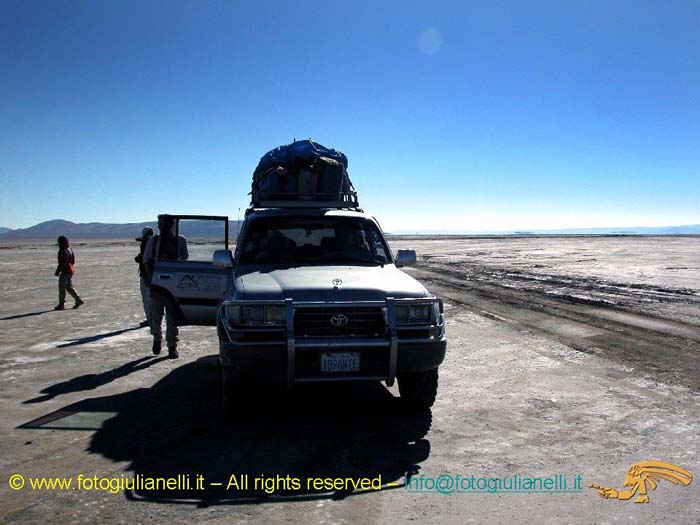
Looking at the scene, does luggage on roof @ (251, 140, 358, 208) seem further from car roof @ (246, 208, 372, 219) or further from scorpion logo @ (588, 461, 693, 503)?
scorpion logo @ (588, 461, 693, 503)

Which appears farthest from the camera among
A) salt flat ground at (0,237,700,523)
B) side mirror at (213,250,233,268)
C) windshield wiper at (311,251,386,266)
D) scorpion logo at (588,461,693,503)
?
windshield wiper at (311,251,386,266)

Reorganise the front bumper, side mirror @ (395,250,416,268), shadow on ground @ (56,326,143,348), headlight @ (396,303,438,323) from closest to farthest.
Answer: the front bumper, headlight @ (396,303,438,323), side mirror @ (395,250,416,268), shadow on ground @ (56,326,143,348)

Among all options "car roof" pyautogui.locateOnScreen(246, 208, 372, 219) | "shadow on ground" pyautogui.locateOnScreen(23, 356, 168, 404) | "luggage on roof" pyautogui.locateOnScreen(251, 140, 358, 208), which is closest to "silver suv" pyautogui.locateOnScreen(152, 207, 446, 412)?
"car roof" pyautogui.locateOnScreen(246, 208, 372, 219)

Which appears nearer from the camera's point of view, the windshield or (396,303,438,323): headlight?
(396,303,438,323): headlight

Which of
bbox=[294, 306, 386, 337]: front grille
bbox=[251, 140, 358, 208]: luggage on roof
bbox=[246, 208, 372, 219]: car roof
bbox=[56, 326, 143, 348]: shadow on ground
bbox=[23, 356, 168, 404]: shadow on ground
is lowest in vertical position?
bbox=[23, 356, 168, 404]: shadow on ground

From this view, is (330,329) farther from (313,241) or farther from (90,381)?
(90,381)

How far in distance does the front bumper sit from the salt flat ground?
46 cm

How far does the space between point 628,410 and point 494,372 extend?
197 centimetres

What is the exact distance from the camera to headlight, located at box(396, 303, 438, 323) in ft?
17.7

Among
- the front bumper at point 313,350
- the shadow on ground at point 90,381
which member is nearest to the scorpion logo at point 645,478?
the front bumper at point 313,350

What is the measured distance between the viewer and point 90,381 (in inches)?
285

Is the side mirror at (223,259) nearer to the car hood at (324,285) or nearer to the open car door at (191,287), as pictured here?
the car hood at (324,285)

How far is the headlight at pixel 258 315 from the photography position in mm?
5227

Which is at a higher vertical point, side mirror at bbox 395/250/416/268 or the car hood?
side mirror at bbox 395/250/416/268
